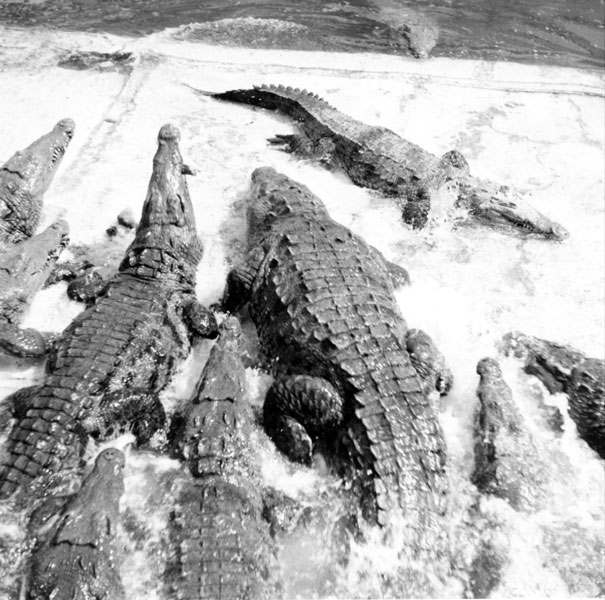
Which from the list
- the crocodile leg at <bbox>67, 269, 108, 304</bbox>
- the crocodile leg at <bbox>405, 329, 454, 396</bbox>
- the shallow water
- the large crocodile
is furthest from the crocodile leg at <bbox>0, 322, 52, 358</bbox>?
the large crocodile

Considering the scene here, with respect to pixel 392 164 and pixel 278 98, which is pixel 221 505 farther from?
pixel 278 98

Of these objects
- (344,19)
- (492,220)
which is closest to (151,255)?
(492,220)

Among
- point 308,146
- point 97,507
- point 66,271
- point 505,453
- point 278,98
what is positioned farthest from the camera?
point 278,98

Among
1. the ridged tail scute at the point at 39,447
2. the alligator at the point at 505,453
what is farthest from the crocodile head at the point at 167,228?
the alligator at the point at 505,453

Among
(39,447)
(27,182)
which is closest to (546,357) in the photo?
(39,447)

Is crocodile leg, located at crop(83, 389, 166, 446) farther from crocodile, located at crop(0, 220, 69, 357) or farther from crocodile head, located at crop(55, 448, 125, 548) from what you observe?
crocodile, located at crop(0, 220, 69, 357)

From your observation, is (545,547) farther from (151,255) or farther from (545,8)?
(545,8)
